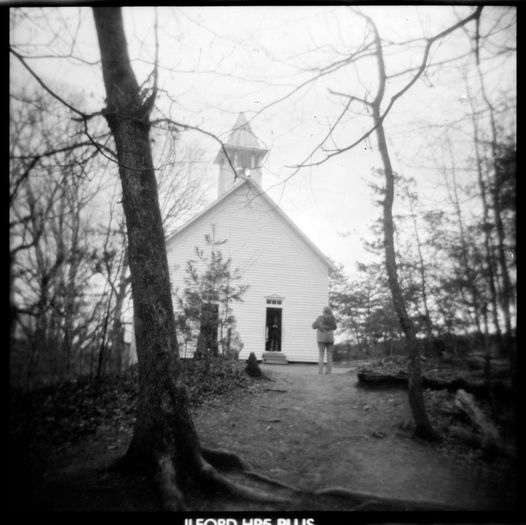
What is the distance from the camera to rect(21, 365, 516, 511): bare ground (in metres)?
2.84

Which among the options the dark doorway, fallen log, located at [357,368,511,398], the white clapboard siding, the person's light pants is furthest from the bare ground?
the dark doorway

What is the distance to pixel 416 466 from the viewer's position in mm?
3168

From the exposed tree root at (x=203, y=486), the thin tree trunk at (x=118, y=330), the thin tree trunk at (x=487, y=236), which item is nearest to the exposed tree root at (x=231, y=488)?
the exposed tree root at (x=203, y=486)

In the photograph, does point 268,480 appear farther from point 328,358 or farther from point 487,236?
point 328,358

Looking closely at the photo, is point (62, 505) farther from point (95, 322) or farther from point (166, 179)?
point (166, 179)

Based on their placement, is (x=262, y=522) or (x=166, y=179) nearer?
(x=262, y=522)

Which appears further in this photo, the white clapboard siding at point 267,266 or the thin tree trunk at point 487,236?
the white clapboard siding at point 267,266

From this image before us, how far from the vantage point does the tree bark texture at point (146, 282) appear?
9.80ft

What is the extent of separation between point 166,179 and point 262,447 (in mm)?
6653

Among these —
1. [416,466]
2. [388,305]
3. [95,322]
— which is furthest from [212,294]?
[416,466]

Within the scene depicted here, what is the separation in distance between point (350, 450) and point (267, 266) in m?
6.90

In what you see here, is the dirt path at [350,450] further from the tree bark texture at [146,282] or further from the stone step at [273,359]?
the stone step at [273,359]

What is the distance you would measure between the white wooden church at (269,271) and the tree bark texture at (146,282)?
18.6 ft

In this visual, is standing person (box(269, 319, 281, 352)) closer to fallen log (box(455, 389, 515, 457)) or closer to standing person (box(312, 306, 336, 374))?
standing person (box(312, 306, 336, 374))
